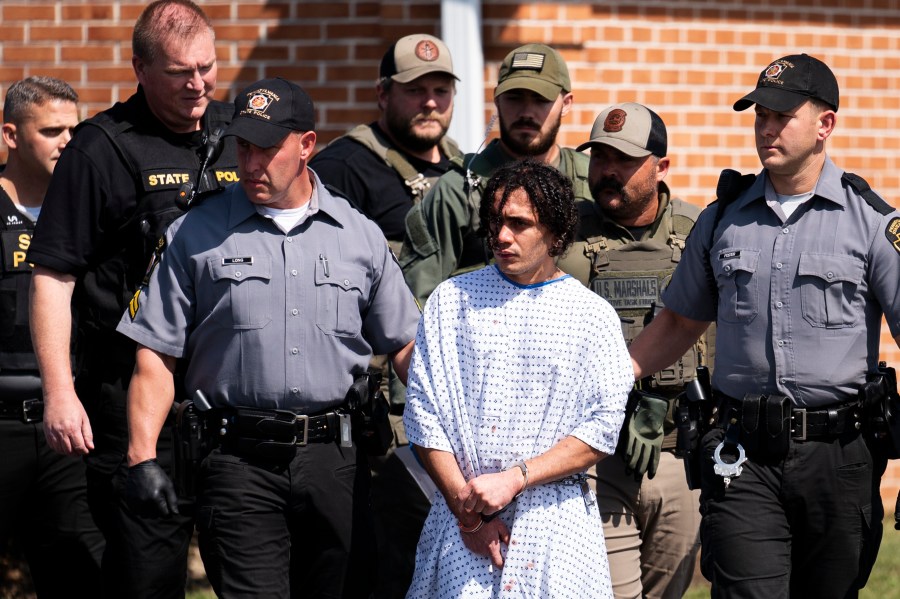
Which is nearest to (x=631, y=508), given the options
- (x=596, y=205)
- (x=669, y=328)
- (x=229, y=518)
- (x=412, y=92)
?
(x=669, y=328)

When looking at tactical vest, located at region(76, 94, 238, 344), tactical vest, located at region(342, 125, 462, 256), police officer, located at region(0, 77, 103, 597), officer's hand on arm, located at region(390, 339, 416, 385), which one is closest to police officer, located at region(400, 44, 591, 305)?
tactical vest, located at region(342, 125, 462, 256)

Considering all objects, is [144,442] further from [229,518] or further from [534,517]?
[534,517]

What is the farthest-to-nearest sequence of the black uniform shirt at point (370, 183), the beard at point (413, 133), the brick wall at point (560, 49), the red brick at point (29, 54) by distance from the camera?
the red brick at point (29, 54)
the brick wall at point (560, 49)
the beard at point (413, 133)
the black uniform shirt at point (370, 183)

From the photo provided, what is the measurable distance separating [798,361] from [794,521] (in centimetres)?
54

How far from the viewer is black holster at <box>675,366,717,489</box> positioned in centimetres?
480

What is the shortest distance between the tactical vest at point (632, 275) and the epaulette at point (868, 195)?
2.57 feet

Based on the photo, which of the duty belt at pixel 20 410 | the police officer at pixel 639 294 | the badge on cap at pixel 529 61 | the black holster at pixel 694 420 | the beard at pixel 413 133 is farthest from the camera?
the beard at pixel 413 133

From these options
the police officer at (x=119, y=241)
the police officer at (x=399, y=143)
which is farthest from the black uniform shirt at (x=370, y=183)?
the police officer at (x=119, y=241)

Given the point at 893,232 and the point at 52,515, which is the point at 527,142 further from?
the point at 52,515

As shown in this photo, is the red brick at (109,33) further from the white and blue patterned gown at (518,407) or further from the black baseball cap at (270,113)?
the white and blue patterned gown at (518,407)

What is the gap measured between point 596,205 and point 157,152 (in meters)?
1.65

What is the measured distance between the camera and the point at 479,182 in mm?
5473

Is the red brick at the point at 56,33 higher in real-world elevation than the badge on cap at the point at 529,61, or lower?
higher

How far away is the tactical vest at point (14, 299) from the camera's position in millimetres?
5605
